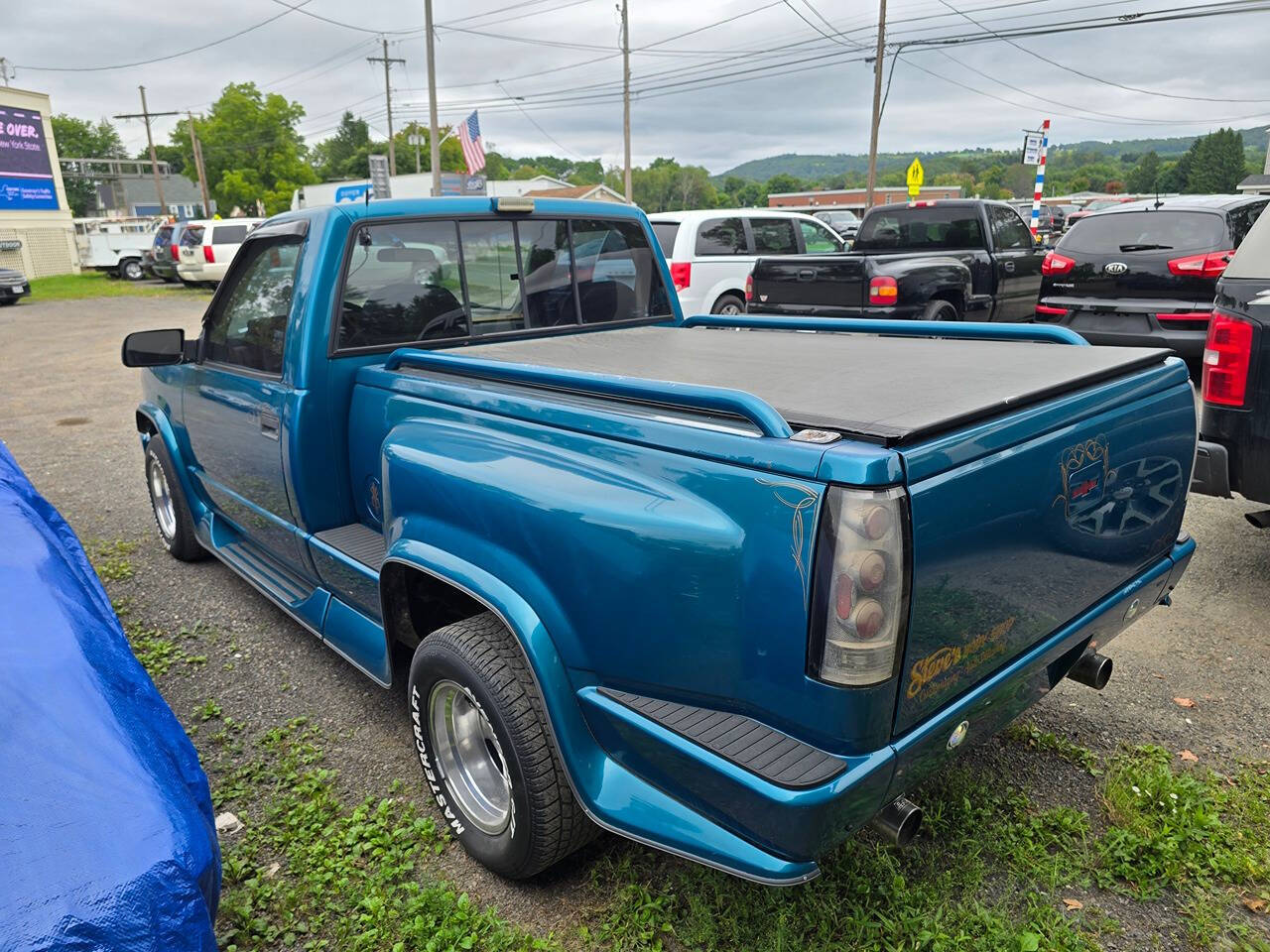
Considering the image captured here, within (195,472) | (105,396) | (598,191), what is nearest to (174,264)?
(105,396)

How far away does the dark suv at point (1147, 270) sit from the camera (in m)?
7.88

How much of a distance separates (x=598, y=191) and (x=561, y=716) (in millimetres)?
76116

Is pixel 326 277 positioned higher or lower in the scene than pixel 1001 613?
higher

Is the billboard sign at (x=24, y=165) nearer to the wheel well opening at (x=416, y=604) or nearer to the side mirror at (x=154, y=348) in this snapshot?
the side mirror at (x=154, y=348)

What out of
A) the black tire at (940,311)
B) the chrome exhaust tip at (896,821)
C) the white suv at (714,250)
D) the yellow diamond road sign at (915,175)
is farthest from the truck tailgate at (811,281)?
the yellow diamond road sign at (915,175)

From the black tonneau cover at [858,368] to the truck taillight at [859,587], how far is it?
178 millimetres

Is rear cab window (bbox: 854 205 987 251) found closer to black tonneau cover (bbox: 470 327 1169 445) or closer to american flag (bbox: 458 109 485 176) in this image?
black tonneau cover (bbox: 470 327 1169 445)

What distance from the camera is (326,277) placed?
10.8ft

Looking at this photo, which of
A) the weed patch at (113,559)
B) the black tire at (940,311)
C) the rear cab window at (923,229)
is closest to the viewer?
the weed patch at (113,559)

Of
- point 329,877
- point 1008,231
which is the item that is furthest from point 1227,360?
point 1008,231

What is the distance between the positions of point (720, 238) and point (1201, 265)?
17.7ft

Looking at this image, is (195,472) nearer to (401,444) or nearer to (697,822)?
(401,444)

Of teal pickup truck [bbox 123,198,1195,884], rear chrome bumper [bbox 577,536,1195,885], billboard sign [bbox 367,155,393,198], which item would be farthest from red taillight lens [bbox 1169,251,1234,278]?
billboard sign [bbox 367,155,393,198]

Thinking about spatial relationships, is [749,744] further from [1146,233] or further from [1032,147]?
[1032,147]
